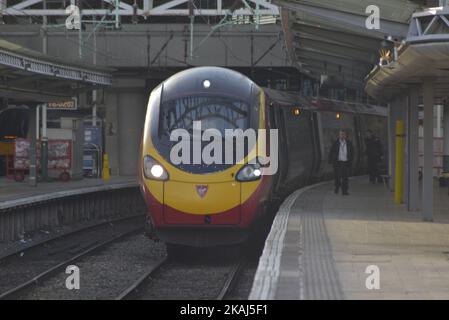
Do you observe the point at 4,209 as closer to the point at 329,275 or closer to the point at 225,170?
the point at 225,170

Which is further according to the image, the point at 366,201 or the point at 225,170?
the point at 366,201

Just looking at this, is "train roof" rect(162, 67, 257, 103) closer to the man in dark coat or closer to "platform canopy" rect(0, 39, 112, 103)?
"platform canopy" rect(0, 39, 112, 103)

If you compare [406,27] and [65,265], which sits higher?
[406,27]

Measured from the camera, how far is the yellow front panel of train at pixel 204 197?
14305 mm

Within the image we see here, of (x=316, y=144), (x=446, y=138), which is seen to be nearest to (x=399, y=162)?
(x=316, y=144)

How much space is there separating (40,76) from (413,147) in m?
10.4

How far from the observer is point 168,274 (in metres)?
14.6

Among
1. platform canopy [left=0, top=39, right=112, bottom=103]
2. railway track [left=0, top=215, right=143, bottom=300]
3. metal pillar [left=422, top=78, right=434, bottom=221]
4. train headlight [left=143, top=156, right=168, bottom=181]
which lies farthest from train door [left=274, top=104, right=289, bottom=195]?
platform canopy [left=0, top=39, right=112, bottom=103]

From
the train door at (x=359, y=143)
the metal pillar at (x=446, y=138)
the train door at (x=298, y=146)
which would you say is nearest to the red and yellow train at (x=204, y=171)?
the train door at (x=298, y=146)

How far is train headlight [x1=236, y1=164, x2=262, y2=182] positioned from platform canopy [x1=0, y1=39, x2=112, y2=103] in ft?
28.0

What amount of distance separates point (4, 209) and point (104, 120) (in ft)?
77.8

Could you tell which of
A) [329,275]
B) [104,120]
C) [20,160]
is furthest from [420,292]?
[104,120]

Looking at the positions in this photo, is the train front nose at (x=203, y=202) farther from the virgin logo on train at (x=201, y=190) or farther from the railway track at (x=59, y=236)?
the railway track at (x=59, y=236)

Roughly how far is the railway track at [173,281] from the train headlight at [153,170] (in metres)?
1.41
